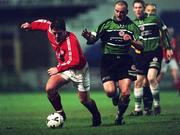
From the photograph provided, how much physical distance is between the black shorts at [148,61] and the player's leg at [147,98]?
0.59m

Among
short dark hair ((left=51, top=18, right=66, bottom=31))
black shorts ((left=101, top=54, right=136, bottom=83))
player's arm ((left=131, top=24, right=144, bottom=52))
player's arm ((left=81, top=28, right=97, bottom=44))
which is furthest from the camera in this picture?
black shorts ((left=101, top=54, right=136, bottom=83))

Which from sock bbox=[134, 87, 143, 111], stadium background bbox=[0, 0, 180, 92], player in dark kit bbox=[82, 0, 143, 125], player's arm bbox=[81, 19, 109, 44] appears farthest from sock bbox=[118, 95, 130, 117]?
stadium background bbox=[0, 0, 180, 92]

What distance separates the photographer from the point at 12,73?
42.5 m

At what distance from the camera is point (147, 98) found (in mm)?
18484

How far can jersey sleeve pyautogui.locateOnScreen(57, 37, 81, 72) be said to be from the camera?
47.7 ft

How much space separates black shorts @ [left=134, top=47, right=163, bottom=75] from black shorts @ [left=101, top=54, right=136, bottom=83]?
7.40 ft

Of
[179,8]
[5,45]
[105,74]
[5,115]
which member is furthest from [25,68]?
[105,74]

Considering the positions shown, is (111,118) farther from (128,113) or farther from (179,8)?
(179,8)

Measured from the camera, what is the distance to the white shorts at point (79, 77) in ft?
48.5

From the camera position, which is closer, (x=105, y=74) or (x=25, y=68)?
(x=105, y=74)

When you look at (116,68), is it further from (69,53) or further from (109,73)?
(69,53)

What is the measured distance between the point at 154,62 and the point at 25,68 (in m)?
28.0

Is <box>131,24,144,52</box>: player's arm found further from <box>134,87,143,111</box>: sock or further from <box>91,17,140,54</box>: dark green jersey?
<box>134,87,143,111</box>: sock

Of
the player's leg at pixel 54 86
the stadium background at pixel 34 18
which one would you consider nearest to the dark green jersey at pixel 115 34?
the player's leg at pixel 54 86
